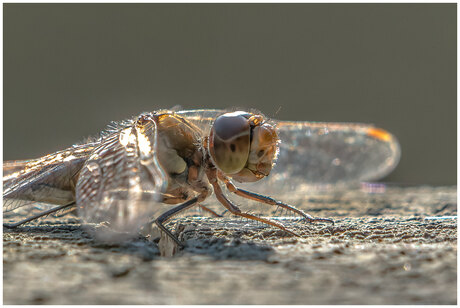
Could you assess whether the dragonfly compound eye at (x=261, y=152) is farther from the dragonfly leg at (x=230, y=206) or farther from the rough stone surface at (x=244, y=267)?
the rough stone surface at (x=244, y=267)

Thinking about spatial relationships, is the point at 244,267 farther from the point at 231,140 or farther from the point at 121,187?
the point at 231,140

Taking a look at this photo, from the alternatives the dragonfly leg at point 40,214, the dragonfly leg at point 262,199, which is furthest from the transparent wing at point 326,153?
the dragonfly leg at point 40,214

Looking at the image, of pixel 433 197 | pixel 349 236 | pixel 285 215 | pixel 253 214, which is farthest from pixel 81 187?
pixel 433 197

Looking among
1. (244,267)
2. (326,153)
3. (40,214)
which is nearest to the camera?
(244,267)

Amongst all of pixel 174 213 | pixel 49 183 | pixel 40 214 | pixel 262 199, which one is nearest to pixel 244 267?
pixel 174 213

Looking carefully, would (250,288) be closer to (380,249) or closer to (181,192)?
(380,249)

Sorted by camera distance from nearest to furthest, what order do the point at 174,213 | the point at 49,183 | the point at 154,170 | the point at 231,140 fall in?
the point at 154,170 < the point at 174,213 < the point at 231,140 < the point at 49,183

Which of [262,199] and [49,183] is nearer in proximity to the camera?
[262,199]
